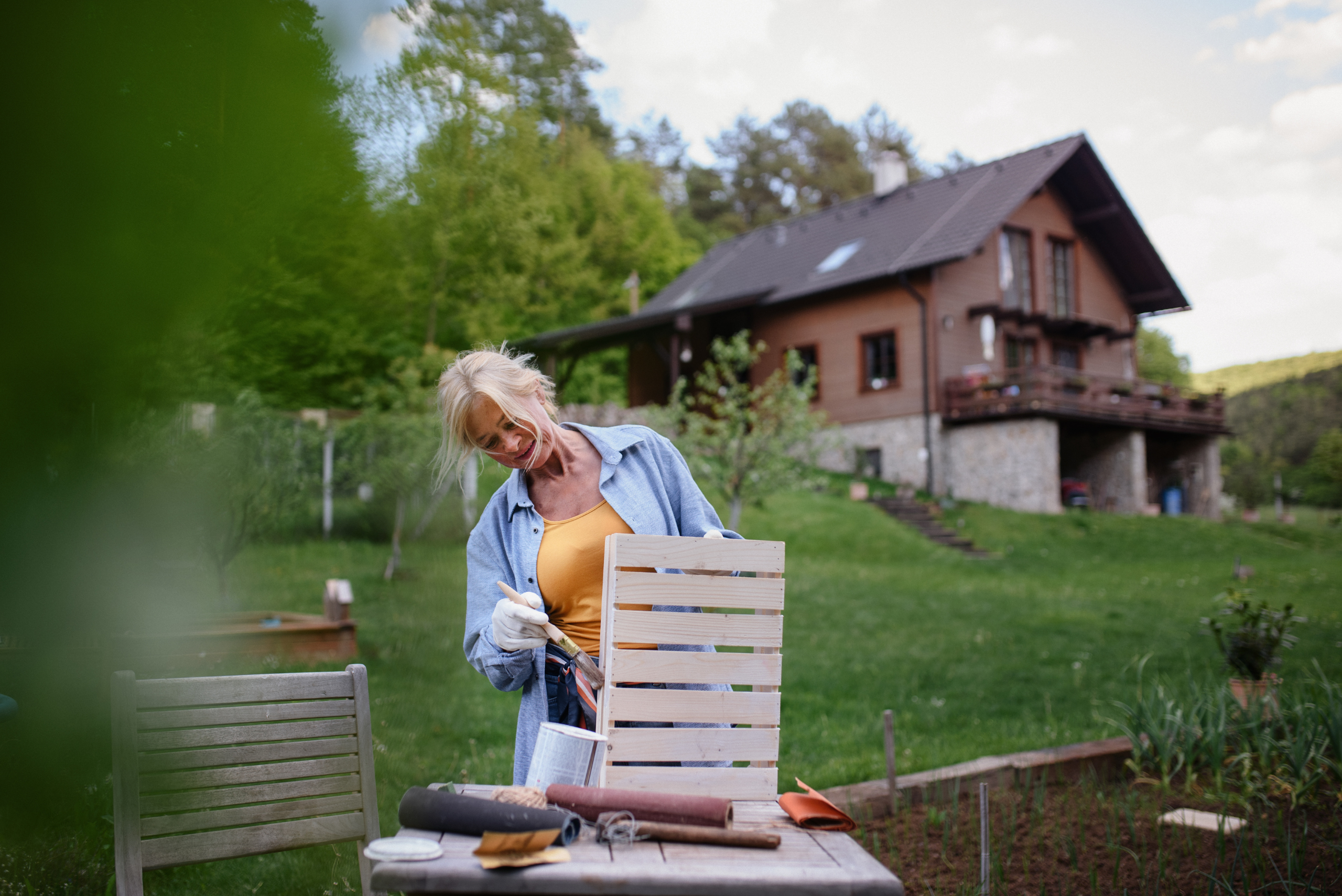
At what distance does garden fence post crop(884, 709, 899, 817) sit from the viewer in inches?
112

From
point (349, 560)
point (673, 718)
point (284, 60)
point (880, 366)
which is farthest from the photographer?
point (880, 366)

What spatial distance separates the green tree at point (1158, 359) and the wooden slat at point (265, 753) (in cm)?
3392

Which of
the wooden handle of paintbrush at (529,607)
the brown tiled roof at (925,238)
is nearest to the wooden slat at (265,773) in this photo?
the wooden handle of paintbrush at (529,607)

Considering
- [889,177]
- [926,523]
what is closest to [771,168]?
[889,177]

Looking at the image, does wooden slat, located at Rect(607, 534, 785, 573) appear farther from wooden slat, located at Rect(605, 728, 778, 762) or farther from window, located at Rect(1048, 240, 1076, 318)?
window, located at Rect(1048, 240, 1076, 318)

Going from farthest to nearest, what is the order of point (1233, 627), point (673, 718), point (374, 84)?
point (1233, 627) < point (673, 718) < point (374, 84)

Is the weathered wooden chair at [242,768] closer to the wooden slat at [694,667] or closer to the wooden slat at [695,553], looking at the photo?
the wooden slat at [694,667]

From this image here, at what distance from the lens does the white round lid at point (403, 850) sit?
1009mm

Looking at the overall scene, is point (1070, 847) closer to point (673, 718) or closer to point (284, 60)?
point (673, 718)

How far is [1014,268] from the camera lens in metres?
16.6

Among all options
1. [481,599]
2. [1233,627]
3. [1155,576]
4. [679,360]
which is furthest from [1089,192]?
[481,599]

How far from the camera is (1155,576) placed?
10.3 m

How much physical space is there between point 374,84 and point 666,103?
2.22 meters

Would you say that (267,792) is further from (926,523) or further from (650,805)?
(926,523)
